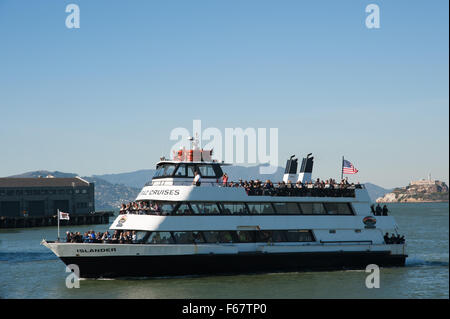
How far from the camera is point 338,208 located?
89.0 ft

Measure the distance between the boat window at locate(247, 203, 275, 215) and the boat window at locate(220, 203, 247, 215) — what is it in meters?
0.30

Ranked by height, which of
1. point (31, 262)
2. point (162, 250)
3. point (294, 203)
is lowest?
point (31, 262)

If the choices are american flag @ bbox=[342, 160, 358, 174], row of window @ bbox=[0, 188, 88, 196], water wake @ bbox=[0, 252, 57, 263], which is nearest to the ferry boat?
american flag @ bbox=[342, 160, 358, 174]

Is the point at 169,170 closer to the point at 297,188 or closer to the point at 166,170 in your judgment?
the point at 166,170

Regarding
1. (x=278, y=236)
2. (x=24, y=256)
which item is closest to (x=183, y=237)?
(x=278, y=236)

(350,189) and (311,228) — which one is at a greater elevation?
(350,189)

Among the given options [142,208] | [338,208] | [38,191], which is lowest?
[38,191]

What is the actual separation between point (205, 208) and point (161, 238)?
2318mm

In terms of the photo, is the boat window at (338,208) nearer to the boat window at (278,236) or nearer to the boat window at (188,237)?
the boat window at (278,236)

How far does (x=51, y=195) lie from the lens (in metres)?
87.4

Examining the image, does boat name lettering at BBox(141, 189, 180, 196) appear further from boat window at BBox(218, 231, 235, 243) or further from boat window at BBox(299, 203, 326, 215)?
boat window at BBox(299, 203, 326, 215)

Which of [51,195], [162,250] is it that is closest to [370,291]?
[162,250]
